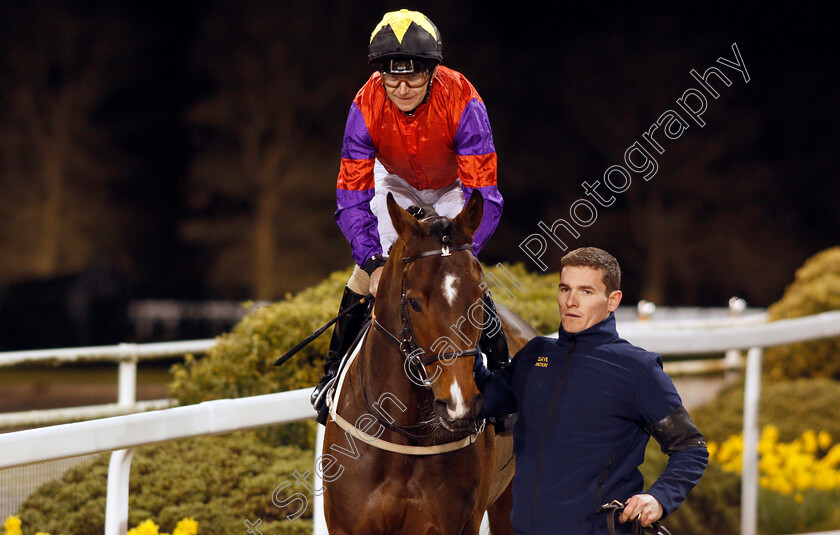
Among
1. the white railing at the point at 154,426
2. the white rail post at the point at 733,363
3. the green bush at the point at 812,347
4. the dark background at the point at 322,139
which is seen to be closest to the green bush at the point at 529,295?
the white railing at the point at 154,426

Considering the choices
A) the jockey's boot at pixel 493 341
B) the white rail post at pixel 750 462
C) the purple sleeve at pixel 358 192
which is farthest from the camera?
the white rail post at pixel 750 462

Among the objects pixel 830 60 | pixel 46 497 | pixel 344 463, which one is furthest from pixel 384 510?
pixel 830 60

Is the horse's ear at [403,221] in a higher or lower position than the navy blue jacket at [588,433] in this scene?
higher

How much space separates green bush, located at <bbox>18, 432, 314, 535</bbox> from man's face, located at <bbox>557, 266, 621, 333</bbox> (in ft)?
7.08

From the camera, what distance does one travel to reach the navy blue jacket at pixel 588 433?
2.36 meters

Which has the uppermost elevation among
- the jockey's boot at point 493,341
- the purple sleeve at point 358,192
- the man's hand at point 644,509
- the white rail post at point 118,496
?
the purple sleeve at point 358,192

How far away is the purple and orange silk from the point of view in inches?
127

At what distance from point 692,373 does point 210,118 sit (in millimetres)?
12668

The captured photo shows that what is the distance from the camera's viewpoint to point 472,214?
291 centimetres

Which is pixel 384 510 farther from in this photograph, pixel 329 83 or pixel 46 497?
pixel 329 83

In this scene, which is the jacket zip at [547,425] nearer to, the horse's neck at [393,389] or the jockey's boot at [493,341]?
the horse's neck at [393,389]

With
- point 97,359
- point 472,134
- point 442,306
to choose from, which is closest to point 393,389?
point 442,306

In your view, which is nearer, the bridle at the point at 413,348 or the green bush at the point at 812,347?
the bridle at the point at 413,348

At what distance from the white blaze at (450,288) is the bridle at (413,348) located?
0.09 m
